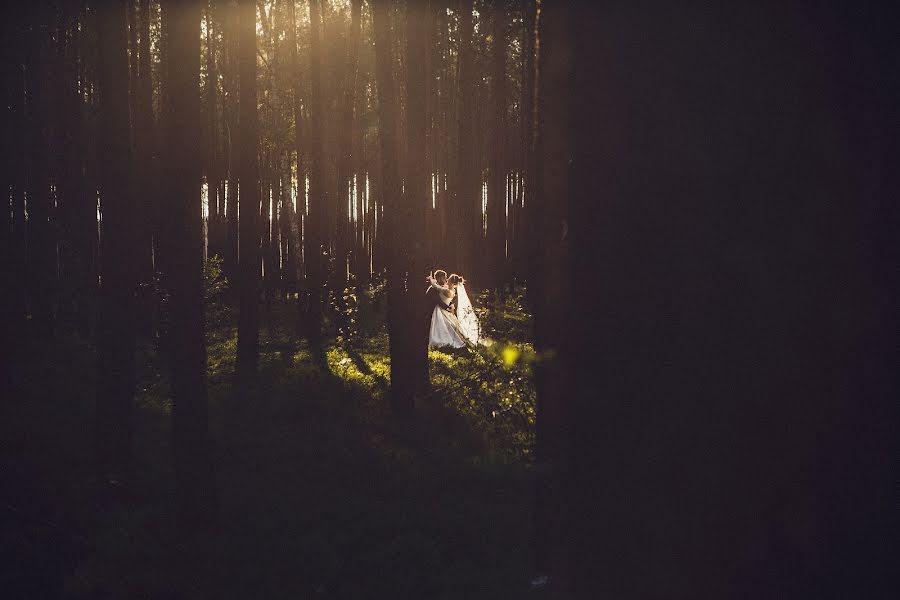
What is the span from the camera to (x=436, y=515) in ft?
19.6

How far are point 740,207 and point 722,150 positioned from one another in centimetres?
16

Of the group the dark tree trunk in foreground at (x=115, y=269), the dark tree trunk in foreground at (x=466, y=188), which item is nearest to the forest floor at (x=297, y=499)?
the dark tree trunk in foreground at (x=115, y=269)

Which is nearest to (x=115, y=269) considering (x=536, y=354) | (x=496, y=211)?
(x=536, y=354)

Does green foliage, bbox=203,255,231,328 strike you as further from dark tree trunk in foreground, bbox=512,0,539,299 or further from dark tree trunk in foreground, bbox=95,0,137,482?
dark tree trunk in foreground, bbox=512,0,539,299

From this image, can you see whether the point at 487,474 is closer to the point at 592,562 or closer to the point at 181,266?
the point at 181,266

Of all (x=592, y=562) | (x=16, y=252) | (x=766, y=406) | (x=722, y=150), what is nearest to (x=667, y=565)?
(x=592, y=562)

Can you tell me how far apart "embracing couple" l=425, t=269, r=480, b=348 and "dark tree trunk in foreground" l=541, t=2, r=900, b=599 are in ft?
43.3

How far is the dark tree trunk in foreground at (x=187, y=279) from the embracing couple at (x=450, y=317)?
31.3 feet

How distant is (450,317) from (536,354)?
43.8 ft

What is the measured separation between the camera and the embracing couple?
1559 cm

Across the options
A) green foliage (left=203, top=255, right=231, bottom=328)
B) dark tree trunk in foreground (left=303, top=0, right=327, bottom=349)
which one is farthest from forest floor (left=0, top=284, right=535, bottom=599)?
green foliage (left=203, top=255, right=231, bottom=328)

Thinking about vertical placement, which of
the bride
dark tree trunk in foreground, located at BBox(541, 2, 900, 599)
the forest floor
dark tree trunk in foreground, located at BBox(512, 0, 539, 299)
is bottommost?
the forest floor

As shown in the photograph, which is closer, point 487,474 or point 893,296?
point 893,296

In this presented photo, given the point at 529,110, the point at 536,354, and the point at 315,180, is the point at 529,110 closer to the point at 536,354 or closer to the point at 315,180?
the point at 536,354
